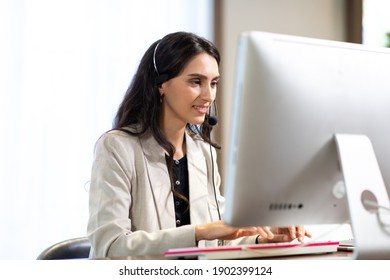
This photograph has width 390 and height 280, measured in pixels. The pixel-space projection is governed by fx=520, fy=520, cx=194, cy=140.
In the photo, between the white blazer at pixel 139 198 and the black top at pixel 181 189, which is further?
the black top at pixel 181 189

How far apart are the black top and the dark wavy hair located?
0.13 ft

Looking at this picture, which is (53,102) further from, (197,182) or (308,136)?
(308,136)

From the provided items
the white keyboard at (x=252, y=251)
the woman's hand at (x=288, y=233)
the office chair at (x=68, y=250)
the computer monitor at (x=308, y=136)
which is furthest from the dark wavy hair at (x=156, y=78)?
the computer monitor at (x=308, y=136)

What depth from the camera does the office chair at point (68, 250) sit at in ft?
4.96

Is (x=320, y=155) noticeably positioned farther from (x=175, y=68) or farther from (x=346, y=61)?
(x=175, y=68)

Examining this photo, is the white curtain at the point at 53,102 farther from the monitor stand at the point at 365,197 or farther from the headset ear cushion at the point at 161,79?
the monitor stand at the point at 365,197

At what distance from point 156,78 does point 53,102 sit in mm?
861

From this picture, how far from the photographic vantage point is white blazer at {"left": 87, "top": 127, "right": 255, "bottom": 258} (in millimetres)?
1379

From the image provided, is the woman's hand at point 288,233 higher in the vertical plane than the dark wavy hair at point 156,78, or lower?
lower

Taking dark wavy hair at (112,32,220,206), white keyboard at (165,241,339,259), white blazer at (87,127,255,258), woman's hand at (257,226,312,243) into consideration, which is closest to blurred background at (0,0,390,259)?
dark wavy hair at (112,32,220,206)

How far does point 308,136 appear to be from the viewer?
3.07 ft

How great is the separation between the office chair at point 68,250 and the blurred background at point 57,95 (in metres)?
0.85

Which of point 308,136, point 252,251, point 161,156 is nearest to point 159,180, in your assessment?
point 161,156

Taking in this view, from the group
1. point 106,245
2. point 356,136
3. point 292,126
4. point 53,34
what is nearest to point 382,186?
point 356,136
